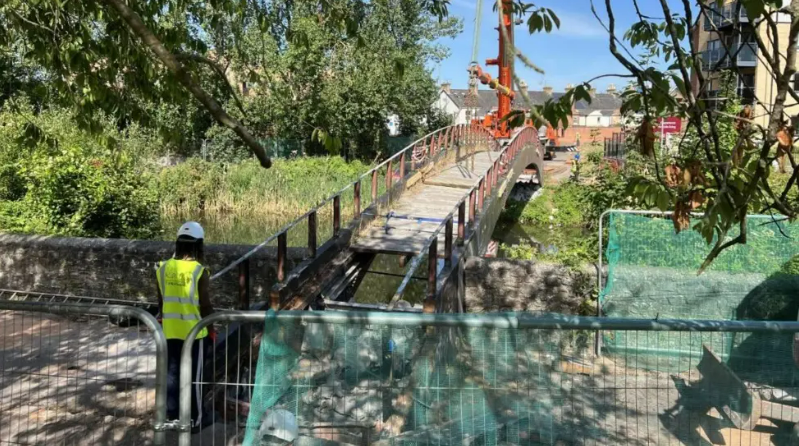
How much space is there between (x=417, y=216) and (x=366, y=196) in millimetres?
11583

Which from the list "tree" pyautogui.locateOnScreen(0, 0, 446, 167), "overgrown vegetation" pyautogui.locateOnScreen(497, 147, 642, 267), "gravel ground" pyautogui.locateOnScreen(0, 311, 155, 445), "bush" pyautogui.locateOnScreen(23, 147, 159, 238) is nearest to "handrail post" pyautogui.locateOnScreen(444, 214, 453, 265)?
"tree" pyautogui.locateOnScreen(0, 0, 446, 167)

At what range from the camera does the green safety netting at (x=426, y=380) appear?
310 centimetres

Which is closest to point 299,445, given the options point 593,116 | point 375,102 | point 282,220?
point 282,220

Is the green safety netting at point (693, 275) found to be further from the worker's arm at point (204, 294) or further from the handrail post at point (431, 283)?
the worker's arm at point (204, 294)

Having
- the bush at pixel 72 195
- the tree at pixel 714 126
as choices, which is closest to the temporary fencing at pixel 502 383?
the tree at pixel 714 126

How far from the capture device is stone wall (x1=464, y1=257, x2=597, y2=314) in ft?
27.9

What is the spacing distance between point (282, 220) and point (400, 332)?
806 inches

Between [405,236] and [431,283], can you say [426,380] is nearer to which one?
[431,283]

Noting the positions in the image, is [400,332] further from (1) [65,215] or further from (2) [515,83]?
(1) [65,215]

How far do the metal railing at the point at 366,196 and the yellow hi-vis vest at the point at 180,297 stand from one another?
52.0 inches

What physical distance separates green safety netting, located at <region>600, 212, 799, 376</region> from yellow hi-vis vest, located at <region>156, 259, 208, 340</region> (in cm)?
546

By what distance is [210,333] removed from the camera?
161 inches

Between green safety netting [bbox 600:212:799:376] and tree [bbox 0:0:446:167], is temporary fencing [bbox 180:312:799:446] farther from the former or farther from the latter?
green safety netting [bbox 600:212:799:376]

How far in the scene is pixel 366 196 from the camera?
72.7ft
